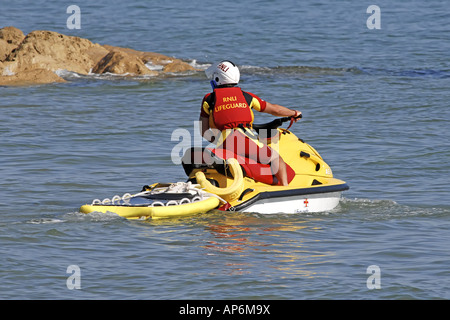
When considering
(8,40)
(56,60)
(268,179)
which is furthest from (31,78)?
(268,179)

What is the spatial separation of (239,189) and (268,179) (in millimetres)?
515

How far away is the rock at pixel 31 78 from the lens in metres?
19.7

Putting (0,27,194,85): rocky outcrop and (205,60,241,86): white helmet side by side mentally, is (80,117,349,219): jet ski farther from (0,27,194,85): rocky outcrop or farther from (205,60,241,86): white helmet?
(0,27,194,85): rocky outcrop

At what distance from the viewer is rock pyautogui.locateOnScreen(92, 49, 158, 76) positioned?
21500 mm

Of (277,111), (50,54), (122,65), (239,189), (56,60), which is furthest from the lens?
(122,65)

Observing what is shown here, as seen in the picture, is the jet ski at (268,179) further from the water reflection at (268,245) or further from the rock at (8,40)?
the rock at (8,40)

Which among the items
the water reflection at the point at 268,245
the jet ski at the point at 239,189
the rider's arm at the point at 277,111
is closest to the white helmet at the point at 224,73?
the rider's arm at the point at 277,111

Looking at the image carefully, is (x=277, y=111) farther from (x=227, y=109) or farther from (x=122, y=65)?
(x=122, y=65)

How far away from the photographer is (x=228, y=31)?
29.6 metres

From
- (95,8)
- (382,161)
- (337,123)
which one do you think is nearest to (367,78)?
(337,123)

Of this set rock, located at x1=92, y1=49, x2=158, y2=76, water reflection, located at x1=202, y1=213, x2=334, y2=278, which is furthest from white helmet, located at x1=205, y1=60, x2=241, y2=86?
rock, located at x1=92, y1=49, x2=158, y2=76

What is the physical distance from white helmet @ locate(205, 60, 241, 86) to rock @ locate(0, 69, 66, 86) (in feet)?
36.4

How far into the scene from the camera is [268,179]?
958 cm

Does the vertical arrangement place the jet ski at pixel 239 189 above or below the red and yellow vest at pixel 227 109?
below
